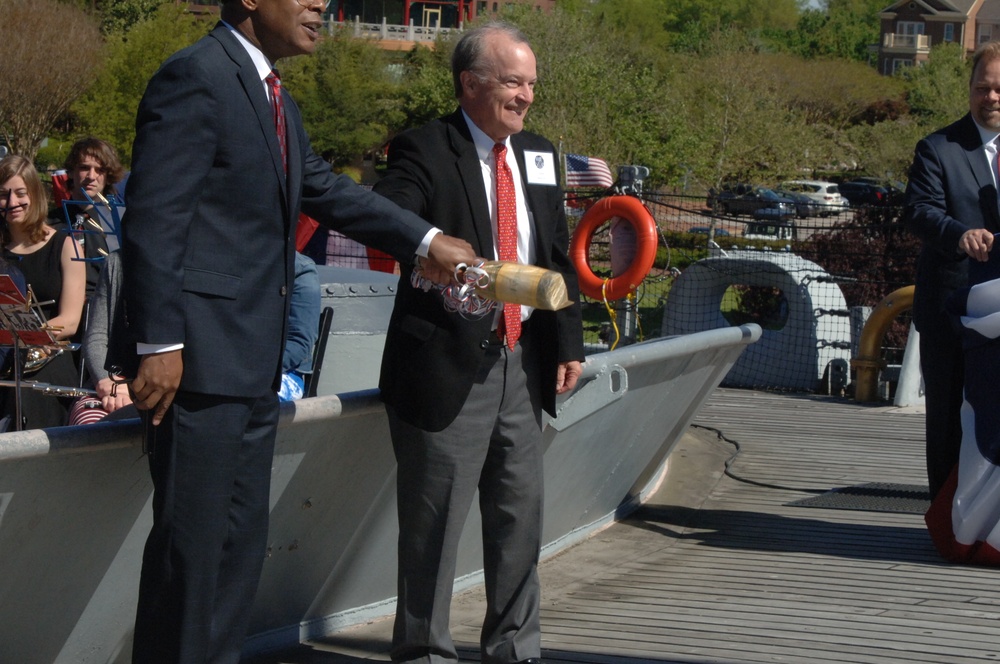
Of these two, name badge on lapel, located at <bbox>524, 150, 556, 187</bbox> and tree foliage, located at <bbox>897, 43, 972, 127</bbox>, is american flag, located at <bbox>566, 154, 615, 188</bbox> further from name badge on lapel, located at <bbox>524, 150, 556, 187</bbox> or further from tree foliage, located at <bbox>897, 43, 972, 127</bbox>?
tree foliage, located at <bbox>897, 43, 972, 127</bbox>

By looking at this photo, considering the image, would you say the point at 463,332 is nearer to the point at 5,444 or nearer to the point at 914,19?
the point at 5,444

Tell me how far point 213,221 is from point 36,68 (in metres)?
38.7

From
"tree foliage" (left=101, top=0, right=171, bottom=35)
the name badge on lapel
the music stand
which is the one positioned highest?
"tree foliage" (left=101, top=0, right=171, bottom=35)

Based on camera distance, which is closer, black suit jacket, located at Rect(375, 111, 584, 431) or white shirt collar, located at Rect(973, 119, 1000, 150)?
black suit jacket, located at Rect(375, 111, 584, 431)

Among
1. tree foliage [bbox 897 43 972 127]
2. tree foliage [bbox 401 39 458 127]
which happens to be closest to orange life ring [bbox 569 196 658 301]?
tree foliage [bbox 401 39 458 127]

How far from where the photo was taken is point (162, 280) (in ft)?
9.27

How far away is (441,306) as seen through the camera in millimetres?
→ 3703

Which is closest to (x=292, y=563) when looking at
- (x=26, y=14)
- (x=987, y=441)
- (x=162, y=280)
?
(x=162, y=280)

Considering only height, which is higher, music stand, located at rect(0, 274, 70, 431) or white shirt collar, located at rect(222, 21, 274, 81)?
white shirt collar, located at rect(222, 21, 274, 81)

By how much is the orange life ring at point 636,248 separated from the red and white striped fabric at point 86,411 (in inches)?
103

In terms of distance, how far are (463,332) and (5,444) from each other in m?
1.32

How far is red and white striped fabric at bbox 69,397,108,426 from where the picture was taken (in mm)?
4520

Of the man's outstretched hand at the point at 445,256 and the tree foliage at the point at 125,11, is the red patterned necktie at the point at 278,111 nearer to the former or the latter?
the man's outstretched hand at the point at 445,256

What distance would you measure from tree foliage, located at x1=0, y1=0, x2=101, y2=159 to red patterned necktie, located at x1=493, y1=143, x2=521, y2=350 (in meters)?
36.9
